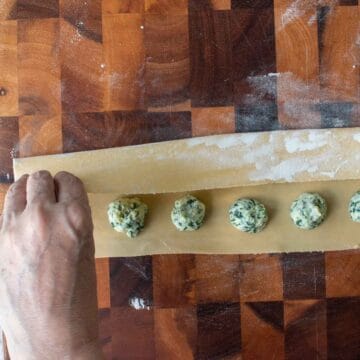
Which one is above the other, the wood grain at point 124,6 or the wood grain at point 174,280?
the wood grain at point 124,6

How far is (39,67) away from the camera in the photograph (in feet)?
4.07

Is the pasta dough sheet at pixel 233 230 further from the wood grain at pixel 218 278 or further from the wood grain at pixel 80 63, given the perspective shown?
the wood grain at pixel 80 63

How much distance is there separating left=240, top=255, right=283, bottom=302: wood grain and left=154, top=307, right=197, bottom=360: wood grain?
0.15 metres

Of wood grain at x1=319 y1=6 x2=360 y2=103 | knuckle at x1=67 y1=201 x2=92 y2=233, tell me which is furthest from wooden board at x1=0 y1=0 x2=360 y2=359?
knuckle at x1=67 y1=201 x2=92 y2=233

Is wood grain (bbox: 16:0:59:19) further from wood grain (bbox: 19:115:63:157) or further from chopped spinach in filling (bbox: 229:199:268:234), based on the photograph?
chopped spinach in filling (bbox: 229:199:268:234)

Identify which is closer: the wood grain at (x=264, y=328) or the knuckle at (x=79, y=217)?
the knuckle at (x=79, y=217)

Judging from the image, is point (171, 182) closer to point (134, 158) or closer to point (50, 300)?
point (134, 158)

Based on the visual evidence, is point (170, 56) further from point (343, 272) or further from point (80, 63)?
point (343, 272)

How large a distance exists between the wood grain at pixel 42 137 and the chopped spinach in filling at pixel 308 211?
602mm

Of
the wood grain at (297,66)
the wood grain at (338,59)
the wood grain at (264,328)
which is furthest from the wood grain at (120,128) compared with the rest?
the wood grain at (264,328)

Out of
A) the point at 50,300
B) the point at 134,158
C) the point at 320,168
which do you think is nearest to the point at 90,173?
the point at 134,158

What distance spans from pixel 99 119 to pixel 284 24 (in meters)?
0.52

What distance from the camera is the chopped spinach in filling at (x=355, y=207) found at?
3.88ft

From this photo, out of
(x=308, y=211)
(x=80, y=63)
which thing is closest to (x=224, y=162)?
(x=308, y=211)
